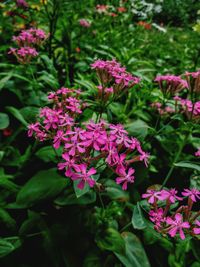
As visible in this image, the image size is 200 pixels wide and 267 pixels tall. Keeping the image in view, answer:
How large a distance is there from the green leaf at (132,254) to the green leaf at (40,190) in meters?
0.40

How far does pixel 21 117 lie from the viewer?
1812mm

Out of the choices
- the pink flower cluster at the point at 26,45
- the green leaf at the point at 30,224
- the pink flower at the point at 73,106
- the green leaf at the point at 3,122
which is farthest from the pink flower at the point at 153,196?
the pink flower cluster at the point at 26,45

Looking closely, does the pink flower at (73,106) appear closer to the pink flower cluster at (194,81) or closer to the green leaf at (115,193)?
the green leaf at (115,193)

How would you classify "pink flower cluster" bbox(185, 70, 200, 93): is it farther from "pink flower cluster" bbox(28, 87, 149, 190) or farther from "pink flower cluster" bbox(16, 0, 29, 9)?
"pink flower cluster" bbox(16, 0, 29, 9)

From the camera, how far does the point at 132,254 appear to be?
55.3 inches

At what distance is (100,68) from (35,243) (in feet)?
3.03

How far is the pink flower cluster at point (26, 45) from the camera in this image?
5.92ft

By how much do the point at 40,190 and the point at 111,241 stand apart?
0.40m

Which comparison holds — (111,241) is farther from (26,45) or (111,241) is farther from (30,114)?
(26,45)

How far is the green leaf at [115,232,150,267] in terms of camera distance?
1332 mm

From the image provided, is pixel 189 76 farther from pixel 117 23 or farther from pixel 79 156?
pixel 117 23

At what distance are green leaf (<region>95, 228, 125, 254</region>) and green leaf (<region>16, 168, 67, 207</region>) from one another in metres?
0.29

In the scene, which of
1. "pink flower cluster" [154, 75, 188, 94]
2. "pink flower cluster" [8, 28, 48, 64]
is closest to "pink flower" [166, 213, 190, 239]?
"pink flower cluster" [154, 75, 188, 94]

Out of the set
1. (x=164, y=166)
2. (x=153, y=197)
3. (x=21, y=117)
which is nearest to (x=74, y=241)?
(x=153, y=197)
